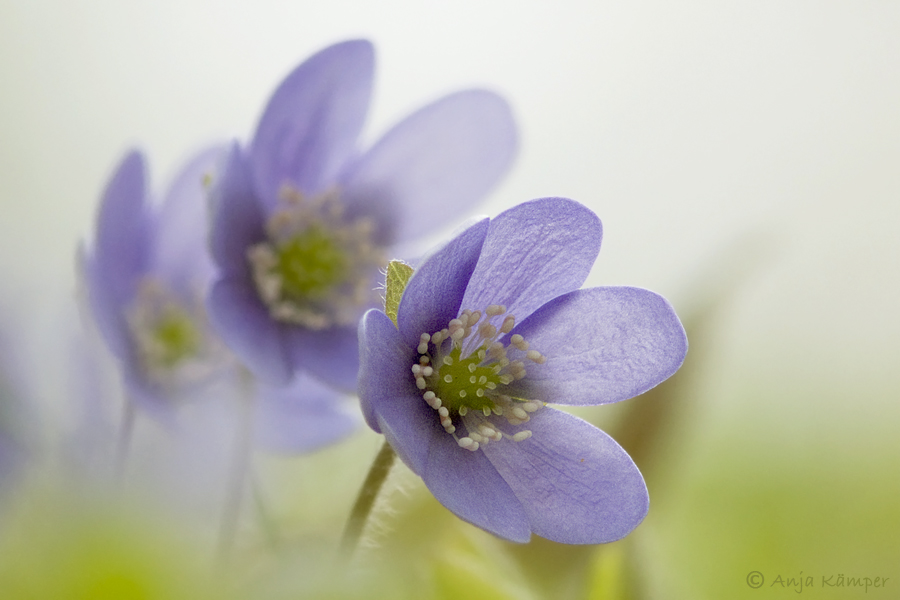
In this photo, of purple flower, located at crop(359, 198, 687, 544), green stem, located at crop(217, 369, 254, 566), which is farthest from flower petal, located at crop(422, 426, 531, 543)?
green stem, located at crop(217, 369, 254, 566)

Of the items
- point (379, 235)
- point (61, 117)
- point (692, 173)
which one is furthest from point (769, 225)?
point (61, 117)

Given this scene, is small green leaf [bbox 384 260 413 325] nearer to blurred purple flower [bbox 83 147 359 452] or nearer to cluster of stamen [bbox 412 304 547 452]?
cluster of stamen [bbox 412 304 547 452]

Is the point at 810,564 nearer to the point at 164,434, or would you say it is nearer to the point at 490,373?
the point at 490,373

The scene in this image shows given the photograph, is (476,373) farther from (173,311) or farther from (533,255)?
(173,311)

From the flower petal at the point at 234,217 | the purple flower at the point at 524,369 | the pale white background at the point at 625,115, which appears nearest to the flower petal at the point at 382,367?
the purple flower at the point at 524,369


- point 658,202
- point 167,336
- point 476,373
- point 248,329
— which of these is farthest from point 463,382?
point 658,202

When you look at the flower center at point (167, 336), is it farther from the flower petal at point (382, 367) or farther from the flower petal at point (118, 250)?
the flower petal at point (382, 367)
